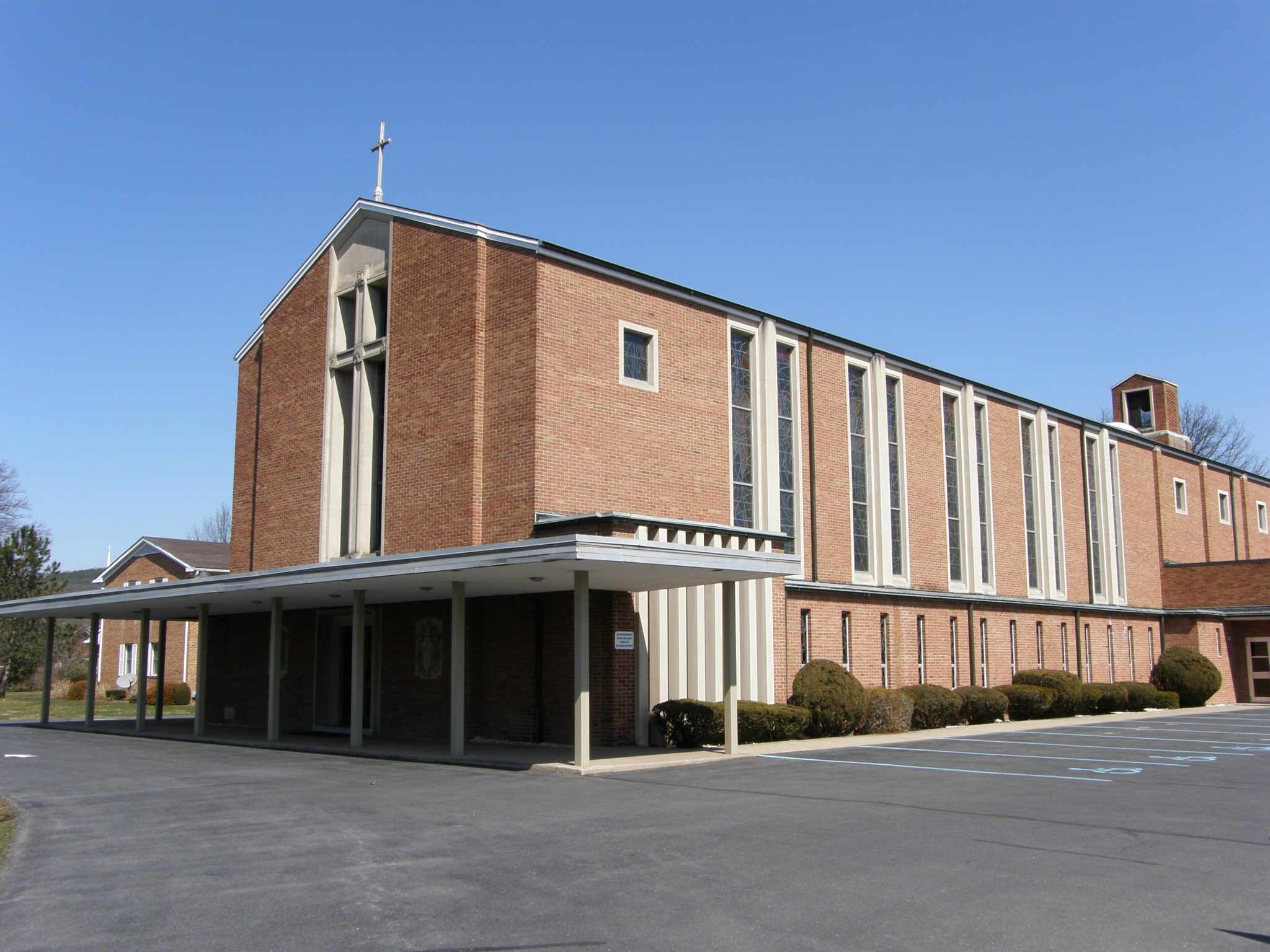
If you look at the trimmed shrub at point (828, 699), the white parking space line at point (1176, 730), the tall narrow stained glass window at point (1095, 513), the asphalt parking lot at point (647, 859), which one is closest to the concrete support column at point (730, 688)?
the asphalt parking lot at point (647, 859)

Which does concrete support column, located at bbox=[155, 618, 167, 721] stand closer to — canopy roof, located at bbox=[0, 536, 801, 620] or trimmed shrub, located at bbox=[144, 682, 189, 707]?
canopy roof, located at bbox=[0, 536, 801, 620]

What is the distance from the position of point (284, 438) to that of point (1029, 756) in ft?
62.2

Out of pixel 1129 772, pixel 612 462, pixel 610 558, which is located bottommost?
pixel 1129 772

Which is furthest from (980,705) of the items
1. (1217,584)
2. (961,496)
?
(1217,584)

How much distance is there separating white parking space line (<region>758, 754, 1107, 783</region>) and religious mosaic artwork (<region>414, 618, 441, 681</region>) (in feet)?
24.5

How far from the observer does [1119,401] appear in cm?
5141

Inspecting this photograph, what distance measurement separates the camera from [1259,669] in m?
42.5

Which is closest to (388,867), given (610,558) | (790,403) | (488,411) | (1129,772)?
(610,558)

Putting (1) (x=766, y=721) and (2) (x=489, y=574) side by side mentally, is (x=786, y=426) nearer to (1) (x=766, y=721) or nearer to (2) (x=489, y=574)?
(1) (x=766, y=721)

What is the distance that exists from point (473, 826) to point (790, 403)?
56.1 feet

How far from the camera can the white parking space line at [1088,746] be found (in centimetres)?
2028

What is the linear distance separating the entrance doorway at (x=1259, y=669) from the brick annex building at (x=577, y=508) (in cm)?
1036

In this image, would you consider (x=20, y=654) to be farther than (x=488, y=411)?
Yes

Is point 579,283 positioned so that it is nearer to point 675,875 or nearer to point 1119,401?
point 675,875
